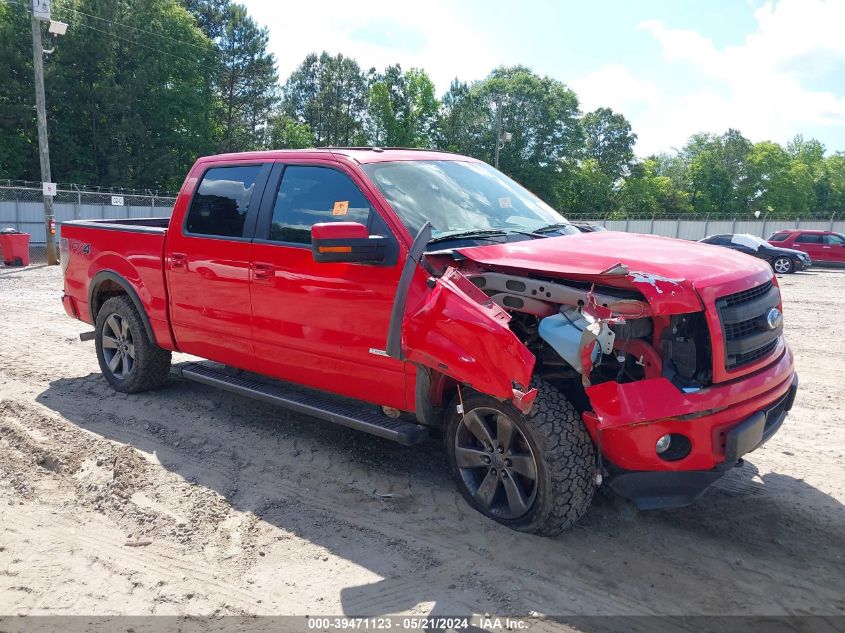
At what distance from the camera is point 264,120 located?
63.3 metres

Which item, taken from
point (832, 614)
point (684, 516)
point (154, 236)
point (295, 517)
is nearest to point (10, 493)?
point (295, 517)

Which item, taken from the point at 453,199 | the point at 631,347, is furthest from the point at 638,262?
the point at 453,199

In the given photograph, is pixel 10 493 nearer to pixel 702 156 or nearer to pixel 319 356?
pixel 319 356

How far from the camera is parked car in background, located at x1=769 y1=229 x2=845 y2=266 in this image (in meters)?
25.9

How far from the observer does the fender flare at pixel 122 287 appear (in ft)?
20.2

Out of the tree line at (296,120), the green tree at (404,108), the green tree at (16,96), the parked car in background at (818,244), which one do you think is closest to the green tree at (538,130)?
the tree line at (296,120)

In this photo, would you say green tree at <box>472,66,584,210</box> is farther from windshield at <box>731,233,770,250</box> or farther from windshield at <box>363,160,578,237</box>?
windshield at <box>363,160,578,237</box>

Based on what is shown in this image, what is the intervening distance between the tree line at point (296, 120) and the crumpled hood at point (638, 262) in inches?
1704

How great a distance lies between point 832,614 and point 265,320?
3780 mm

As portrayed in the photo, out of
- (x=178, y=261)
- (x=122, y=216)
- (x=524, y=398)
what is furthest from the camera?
(x=122, y=216)

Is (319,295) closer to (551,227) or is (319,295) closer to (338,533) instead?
(338,533)

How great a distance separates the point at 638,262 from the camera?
3.58 meters

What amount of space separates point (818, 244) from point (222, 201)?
87.1 ft

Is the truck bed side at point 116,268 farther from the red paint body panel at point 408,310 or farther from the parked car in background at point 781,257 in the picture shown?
the parked car in background at point 781,257
